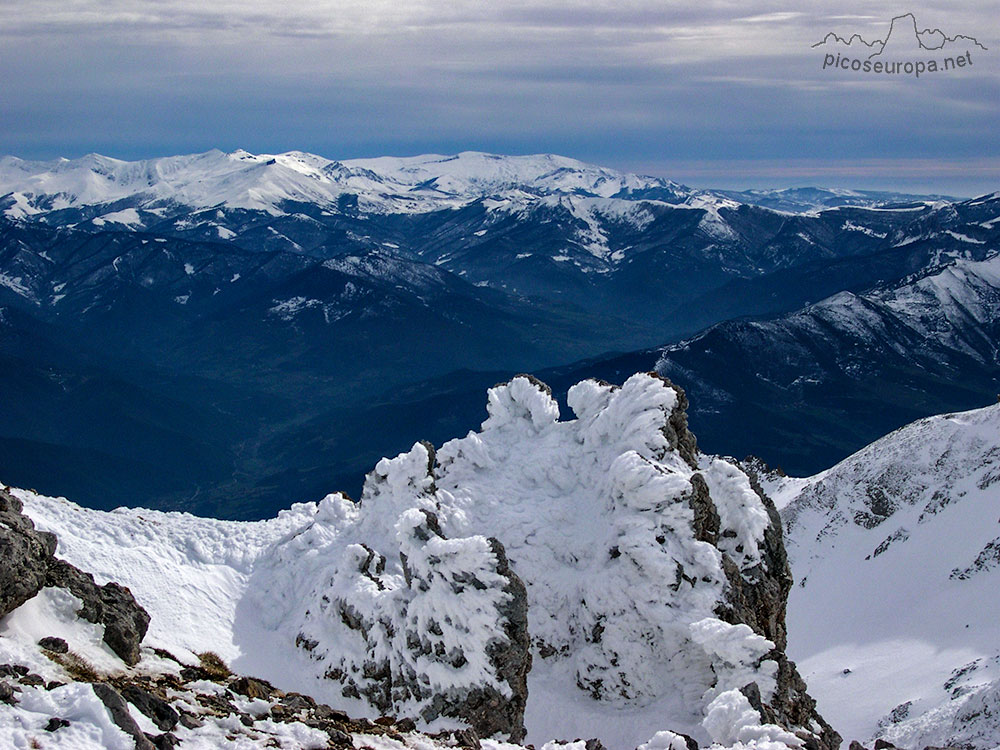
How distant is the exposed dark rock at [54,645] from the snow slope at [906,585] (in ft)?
156

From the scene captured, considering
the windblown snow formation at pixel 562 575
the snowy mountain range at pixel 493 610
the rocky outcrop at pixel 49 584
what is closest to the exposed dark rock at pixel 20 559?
the rocky outcrop at pixel 49 584

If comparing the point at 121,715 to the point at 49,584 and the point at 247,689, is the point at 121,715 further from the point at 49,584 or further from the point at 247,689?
the point at 49,584

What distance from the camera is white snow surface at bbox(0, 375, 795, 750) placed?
41062mm

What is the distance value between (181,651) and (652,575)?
935 inches

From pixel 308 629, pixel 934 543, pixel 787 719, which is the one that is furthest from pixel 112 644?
pixel 934 543

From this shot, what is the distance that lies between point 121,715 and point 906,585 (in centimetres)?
8396

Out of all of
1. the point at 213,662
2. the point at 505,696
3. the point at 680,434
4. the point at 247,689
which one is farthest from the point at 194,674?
the point at 680,434

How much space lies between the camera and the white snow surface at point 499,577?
41.1 meters

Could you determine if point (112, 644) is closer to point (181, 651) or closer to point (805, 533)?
point (181, 651)

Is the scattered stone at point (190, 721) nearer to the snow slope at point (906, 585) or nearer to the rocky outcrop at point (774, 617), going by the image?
the rocky outcrop at point (774, 617)

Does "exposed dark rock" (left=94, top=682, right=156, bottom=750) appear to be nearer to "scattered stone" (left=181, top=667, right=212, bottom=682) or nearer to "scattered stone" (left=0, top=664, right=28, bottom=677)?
"scattered stone" (left=0, top=664, right=28, bottom=677)

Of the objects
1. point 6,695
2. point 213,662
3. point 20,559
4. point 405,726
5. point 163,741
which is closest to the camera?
point 6,695

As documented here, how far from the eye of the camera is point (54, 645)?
95.7 feet

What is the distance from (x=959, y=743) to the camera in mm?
49250
